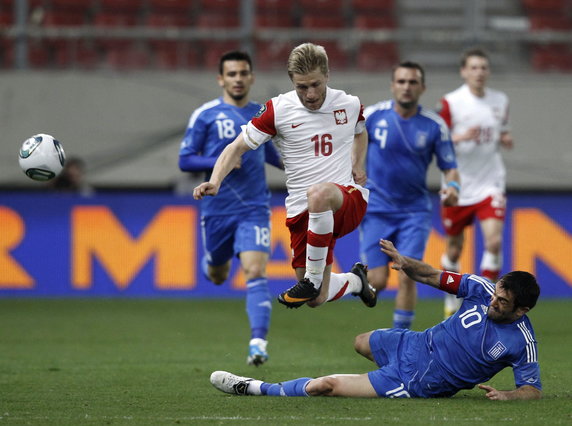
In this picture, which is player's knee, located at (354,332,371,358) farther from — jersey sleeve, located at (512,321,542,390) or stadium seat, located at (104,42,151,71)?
stadium seat, located at (104,42,151,71)

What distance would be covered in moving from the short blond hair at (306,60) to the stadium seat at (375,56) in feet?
33.2

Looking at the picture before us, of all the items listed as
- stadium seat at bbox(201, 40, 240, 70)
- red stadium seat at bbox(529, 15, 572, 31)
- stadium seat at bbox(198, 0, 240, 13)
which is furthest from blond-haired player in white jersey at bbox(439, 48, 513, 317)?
red stadium seat at bbox(529, 15, 572, 31)

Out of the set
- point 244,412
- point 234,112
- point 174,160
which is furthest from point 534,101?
point 244,412

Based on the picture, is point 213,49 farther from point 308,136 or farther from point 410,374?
point 410,374

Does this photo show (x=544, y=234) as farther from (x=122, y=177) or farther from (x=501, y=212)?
(x=122, y=177)

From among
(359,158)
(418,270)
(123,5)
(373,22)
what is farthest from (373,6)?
(418,270)

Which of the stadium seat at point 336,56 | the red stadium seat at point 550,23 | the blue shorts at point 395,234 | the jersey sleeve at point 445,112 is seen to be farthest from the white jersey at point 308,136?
the red stadium seat at point 550,23

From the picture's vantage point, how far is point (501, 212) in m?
11.2

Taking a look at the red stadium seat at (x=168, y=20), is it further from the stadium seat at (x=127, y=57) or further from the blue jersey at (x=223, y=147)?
the blue jersey at (x=223, y=147)

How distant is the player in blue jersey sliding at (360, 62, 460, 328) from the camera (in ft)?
30.5

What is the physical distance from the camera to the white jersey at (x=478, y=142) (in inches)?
446

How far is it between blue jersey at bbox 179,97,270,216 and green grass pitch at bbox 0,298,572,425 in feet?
4.29

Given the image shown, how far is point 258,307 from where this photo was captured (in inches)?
338

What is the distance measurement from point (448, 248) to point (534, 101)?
6.11 m
